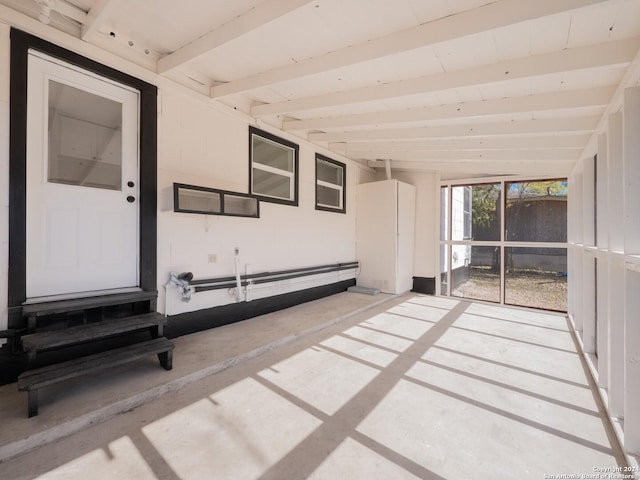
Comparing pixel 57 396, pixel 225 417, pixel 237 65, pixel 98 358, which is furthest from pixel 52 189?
pixel 225 417

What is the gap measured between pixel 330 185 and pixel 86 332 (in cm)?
425

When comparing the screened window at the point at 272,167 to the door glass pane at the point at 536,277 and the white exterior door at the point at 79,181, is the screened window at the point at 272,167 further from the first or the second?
the door glass pane at the point at 536,277

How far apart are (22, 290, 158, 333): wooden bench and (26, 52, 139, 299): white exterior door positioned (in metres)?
0.16

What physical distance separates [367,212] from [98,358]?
191 inches

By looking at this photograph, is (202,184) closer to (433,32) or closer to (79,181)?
(79,181)

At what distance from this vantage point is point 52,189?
238cm

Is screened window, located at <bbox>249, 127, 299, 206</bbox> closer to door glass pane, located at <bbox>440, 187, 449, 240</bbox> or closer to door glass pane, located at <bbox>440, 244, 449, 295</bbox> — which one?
door glass pane, located at <bbox>440, 187, 449, 240</bbox>

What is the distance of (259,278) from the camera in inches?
157

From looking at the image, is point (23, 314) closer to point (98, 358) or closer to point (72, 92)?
point (98, 358)

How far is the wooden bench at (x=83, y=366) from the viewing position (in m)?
1.81

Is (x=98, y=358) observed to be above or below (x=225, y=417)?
above

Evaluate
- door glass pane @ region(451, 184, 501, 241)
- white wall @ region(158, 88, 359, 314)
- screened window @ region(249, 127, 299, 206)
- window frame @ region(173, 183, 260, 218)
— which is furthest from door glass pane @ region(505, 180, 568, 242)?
window frame @ region(173, 183, 260, 218)

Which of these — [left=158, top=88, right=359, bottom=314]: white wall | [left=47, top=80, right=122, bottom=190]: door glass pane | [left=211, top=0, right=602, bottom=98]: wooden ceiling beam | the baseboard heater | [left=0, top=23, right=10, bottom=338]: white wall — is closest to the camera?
[left=211, top=0, right=602, bottom=98]: wooden ceiling beam

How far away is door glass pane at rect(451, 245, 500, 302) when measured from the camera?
589 centimetres
